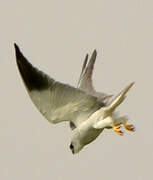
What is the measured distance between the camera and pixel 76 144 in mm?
10055

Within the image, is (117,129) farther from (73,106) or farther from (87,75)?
(87,75)

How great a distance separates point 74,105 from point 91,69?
149 cm

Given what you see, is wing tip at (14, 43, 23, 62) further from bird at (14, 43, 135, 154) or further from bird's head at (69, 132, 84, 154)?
bird's head at (69, 132, 84, 154)

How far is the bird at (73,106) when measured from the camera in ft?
29.7

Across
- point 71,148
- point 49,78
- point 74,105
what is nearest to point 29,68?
point 49,78

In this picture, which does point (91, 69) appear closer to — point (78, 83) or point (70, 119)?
point (78, 83)

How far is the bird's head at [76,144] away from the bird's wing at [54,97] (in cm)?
22

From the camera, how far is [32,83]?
9156 millimetres

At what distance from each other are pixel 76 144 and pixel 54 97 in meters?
1.11

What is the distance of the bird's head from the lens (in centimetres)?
998

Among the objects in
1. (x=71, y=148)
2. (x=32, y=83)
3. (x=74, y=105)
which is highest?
(x=32, y=83)

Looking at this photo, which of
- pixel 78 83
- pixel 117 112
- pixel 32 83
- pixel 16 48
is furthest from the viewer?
pixel 78 83

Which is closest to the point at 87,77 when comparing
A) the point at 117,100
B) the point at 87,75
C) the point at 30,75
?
the point at 87,75

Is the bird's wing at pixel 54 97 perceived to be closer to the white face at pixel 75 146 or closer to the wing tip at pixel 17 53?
the wing tip at pixel 17 53
